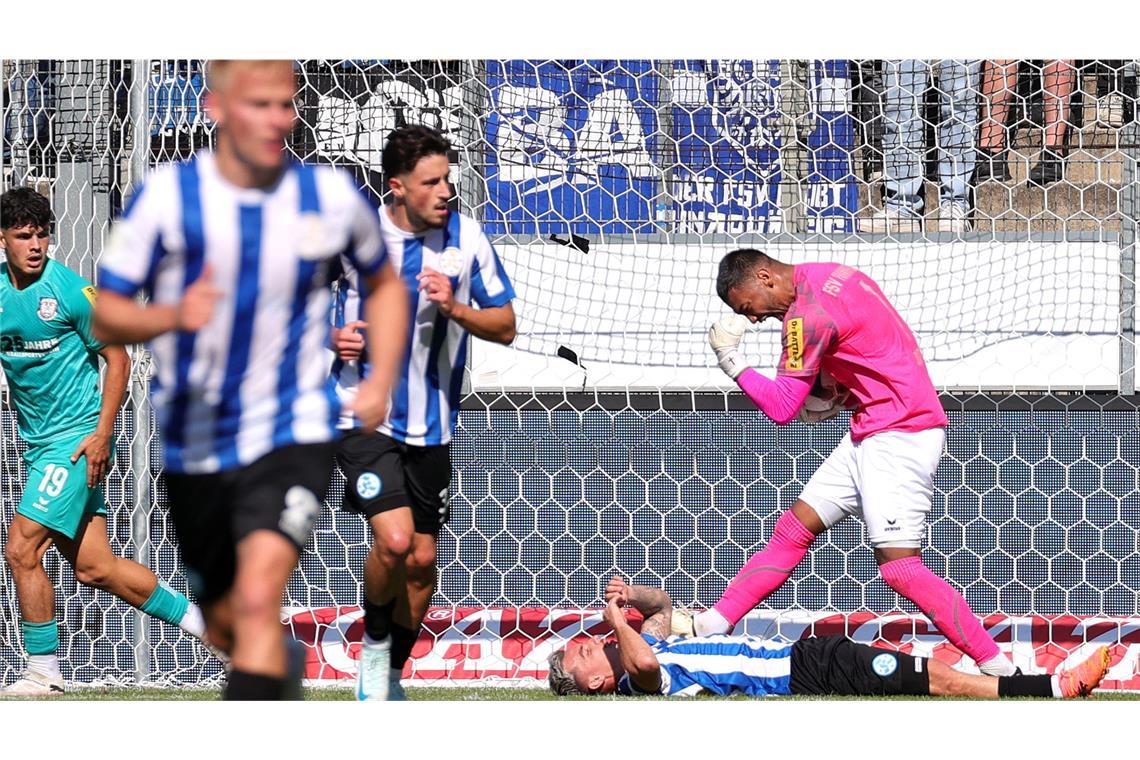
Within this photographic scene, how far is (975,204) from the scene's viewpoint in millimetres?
7371

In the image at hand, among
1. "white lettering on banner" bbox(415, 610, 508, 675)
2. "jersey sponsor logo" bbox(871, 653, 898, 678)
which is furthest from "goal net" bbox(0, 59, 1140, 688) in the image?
"jersey sponsor logo" bbox(871, 653, 898, 678)

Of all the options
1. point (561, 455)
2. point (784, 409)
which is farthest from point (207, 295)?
point (561, 455)

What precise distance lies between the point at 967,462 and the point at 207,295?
4839 millimetres

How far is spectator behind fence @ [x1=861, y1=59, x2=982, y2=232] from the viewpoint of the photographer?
7395mm

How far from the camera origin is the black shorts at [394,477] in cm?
477

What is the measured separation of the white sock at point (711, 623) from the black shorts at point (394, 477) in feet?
4.86

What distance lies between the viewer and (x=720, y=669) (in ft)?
19.7

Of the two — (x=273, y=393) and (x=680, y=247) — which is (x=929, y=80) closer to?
(x=680, y=247)

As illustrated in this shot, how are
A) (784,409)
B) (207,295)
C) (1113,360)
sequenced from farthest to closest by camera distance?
(1113,360), (784,409), (207,295)

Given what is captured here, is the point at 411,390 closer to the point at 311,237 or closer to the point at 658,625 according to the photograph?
the point at 311,237

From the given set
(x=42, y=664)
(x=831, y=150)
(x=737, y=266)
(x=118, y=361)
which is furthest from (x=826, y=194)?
(x=42, y=664)

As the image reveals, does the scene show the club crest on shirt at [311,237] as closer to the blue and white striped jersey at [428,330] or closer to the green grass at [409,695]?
the blue and white striped jersey at [428,330]

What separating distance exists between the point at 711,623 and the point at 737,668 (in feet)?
0.64

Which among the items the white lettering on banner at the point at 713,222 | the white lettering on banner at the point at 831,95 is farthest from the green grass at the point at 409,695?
the white lettering on banner at the point at 831,95
